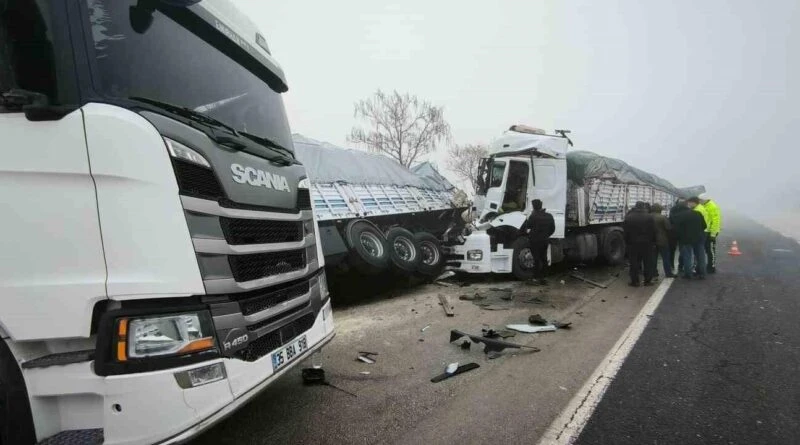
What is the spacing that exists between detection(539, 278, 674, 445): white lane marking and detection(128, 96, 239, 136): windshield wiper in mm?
2824

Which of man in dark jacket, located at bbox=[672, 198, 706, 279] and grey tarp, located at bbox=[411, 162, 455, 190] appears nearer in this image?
man in dark jacket, located at bbox=[672, 198, 706, 279]

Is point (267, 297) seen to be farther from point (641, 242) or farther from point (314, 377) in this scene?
point (641, 242)

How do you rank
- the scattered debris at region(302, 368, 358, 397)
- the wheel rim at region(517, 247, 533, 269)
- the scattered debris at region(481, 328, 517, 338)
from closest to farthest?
the scattered debris at region(302, 368, 358, 397)
the scattered debris at region(481, 328, 517, 338)
the wheel rim at region(517, 247, 533, 269)

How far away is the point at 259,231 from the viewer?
98.6 inches

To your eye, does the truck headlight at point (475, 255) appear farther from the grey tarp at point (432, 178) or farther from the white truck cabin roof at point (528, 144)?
the grey tarp at point (432, 178)

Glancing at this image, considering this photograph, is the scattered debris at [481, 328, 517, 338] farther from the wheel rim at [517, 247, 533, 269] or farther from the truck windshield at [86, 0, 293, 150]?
the wheel rim at [517, 247, 533, 269]

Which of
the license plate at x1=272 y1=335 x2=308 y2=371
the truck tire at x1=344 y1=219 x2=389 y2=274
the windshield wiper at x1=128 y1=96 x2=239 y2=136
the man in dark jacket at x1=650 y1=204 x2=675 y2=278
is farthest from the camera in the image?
the man in dark jacket at x1=650 y1=204 x2=675 y2=278

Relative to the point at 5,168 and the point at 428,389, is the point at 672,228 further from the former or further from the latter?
the point at 5,168

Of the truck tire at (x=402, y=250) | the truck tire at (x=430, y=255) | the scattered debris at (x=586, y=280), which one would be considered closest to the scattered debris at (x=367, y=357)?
the truck tire at (x=402, y=250)

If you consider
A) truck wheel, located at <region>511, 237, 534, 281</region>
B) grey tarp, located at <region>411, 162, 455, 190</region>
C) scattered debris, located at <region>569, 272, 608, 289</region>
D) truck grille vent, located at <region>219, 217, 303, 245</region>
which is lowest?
scattered debris, located at <region>569, 272, 608, 289</region>

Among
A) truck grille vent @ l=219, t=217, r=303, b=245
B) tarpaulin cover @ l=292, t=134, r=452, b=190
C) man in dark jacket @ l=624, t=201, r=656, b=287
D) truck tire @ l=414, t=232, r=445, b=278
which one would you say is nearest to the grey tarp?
tarpaulin cover @ l=292, t=134, r=452, b=190

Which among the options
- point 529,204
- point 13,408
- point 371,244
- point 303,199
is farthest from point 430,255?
point 13,408

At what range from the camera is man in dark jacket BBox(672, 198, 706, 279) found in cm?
830

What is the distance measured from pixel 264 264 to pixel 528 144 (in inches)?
321
